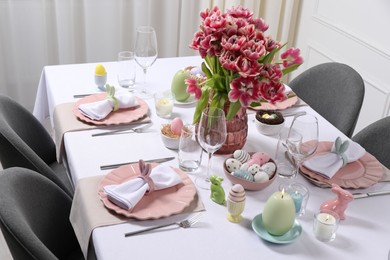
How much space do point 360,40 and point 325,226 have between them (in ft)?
5.78

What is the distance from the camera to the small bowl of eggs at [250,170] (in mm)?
1411

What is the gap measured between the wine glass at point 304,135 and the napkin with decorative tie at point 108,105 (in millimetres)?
630

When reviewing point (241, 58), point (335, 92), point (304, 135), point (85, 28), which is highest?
point (241, 58)

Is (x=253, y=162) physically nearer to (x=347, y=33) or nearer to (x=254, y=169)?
(x=254, y=169)

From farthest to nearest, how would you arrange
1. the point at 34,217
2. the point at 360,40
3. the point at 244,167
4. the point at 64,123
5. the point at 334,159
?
the point at 360,40
the point at 64,123
the point at 334,159
the point at 244,167
the point at 34,217

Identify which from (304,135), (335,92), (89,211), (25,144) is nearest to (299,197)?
(304,135)

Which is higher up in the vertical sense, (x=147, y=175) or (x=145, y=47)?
(x=145, y=47)

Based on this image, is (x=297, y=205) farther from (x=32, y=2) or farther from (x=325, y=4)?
(x=32, y=2)

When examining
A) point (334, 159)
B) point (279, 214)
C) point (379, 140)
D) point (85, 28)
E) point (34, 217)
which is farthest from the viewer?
point (85, 28)

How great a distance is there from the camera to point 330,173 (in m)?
1.50

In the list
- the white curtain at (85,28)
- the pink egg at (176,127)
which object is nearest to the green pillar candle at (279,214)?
the pink egg at (176,127)

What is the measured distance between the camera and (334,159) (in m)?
1.54

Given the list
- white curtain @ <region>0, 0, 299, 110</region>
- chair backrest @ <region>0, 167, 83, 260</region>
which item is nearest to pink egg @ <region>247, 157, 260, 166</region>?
chair backrest @ <region>0, 167, 83, 260</region>

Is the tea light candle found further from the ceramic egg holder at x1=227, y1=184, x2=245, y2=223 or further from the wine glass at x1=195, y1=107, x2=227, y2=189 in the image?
the wine glass at x1=195, y1=107, x2=227, y2=189
